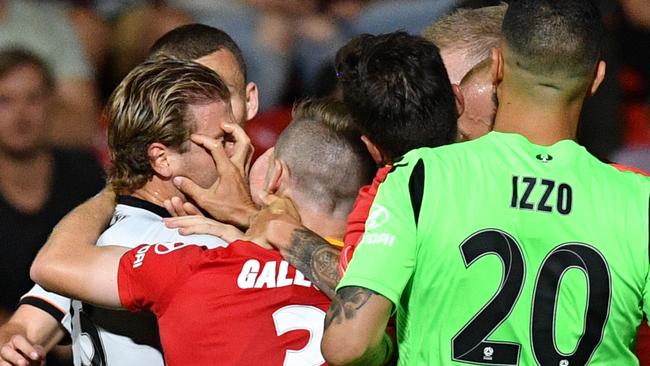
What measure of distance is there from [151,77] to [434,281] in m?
1.22

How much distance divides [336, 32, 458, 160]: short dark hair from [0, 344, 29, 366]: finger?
117 cm

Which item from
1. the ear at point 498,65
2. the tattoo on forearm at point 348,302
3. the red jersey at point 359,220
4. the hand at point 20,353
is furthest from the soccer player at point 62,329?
the ear at point 498,65

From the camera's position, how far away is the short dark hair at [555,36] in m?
2.34

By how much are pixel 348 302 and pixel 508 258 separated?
343 mm

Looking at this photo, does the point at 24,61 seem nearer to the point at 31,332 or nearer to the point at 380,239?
the point at 31,332

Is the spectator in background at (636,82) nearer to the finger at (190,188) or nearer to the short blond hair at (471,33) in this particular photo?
the short blond hair at (471,33)

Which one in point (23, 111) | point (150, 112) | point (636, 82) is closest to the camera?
point (150, 112)

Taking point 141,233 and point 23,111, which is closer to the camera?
point 141,233

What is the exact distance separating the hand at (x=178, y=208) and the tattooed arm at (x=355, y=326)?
912 mm

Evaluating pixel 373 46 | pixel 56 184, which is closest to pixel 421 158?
pixel 373 46

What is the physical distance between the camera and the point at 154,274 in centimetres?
273

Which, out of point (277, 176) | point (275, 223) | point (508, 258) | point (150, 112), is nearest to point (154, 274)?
point (275, 223)

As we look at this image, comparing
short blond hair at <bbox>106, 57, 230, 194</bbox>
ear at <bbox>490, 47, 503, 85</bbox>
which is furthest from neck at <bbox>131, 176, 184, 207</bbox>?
ear at <bbox>490, 47, 503, 85</bbox>

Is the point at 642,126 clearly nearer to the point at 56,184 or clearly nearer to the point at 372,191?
the point at 56,184
